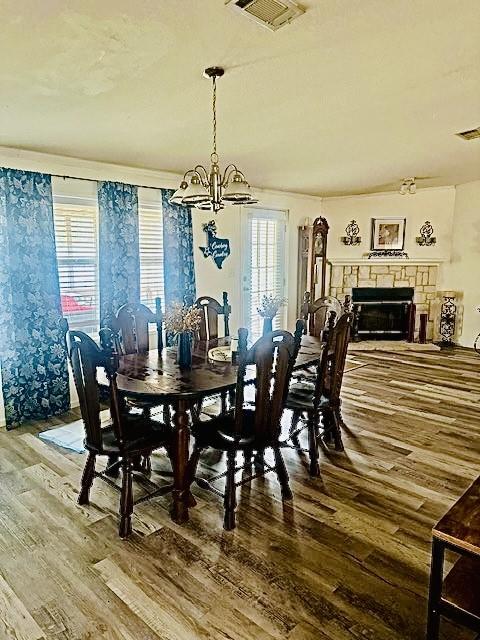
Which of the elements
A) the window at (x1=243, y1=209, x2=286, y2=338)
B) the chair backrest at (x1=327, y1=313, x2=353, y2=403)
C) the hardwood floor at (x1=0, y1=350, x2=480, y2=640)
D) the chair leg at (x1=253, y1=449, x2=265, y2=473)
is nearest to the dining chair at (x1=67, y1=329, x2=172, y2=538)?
the hardwood floor at (x1=0, y1=350, x2=480, y2=640)

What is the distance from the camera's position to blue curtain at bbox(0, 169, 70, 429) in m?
3.97

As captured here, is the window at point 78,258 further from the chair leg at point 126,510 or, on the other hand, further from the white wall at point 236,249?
the chair leg at point 126,510

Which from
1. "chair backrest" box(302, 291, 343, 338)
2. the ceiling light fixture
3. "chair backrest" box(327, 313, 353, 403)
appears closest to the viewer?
"chair backrest" box(327, 313, 353, 403)

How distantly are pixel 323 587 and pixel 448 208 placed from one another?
259 inches

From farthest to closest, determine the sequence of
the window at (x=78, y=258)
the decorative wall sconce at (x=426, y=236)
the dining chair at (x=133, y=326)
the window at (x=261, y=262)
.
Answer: the decorative wall sconce at (x=426, y=236) → the window at (x=261, y=262) → the window at (x=78, y=258) → the dining chair at (x=133, y=326)

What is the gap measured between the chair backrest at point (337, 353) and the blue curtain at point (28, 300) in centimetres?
233

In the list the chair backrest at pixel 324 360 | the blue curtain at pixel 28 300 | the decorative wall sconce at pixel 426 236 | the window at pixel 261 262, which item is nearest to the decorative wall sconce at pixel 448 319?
the decorative wall sconce at pixel 426 236

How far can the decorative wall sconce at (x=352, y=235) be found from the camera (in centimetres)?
768

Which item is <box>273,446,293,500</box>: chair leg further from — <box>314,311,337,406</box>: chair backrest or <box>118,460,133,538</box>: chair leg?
<box>118,460,133,538</box>: chair leg

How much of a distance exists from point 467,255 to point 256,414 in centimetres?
588

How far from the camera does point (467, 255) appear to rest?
712cm

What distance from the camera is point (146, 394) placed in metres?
2.56

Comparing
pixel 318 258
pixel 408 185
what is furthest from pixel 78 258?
pixel 408 185

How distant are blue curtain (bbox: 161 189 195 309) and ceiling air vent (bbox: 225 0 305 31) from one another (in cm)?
336
